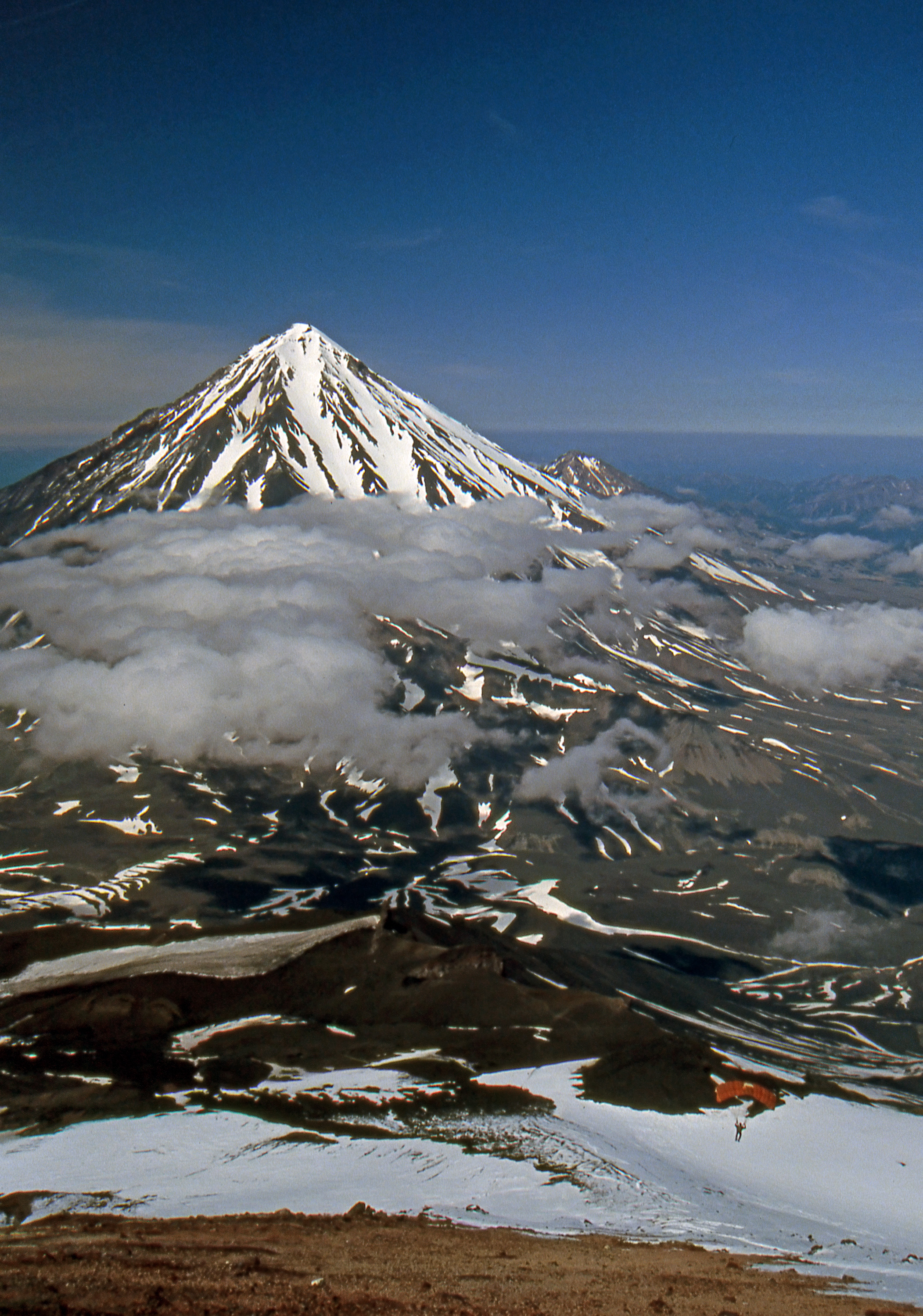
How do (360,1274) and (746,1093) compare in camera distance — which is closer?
(360,1274)

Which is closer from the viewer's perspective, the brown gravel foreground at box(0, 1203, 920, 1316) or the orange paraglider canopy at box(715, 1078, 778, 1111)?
the brown gravel foreground at box(0, 1203, 920, 1316)

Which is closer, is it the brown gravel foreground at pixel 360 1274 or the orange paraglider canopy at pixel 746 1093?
the brown gravel foreground at pixel 360 1274

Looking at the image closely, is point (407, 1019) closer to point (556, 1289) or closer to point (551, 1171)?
point (551, 1171)

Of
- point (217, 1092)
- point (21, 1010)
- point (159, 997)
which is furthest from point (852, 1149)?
point (21, 1010)

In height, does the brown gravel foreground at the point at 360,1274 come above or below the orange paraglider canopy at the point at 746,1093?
above

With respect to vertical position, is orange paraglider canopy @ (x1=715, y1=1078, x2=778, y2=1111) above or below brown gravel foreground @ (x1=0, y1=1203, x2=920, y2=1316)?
below
